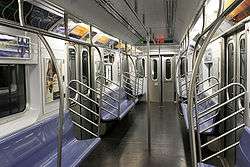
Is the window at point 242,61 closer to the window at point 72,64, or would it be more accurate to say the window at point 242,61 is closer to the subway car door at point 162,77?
the window at point 72,64

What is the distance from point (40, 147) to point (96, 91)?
1.93m

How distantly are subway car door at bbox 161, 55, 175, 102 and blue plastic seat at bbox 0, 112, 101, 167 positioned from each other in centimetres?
878

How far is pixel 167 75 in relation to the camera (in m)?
12.6

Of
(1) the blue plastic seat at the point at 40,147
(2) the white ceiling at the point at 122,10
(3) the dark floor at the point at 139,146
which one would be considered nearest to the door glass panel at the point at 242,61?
(2) the white ceiling at the point at 122,10

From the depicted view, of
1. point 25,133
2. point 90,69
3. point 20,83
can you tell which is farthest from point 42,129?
point 90,69

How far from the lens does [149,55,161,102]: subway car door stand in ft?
41.3

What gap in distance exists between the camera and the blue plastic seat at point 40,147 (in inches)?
107

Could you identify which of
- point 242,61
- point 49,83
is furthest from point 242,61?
point 49,83

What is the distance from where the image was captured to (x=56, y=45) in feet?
14.6

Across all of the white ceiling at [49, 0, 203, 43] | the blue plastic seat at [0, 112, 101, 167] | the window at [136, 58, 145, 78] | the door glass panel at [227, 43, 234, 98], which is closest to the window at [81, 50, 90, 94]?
the white ceiling at [49, 0, 203, 43]

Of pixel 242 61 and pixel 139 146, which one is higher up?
pixel 242 61

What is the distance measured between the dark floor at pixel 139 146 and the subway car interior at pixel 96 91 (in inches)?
0.7

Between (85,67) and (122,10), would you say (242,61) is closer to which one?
(85,67)

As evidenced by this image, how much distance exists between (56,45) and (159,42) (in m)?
8.10
